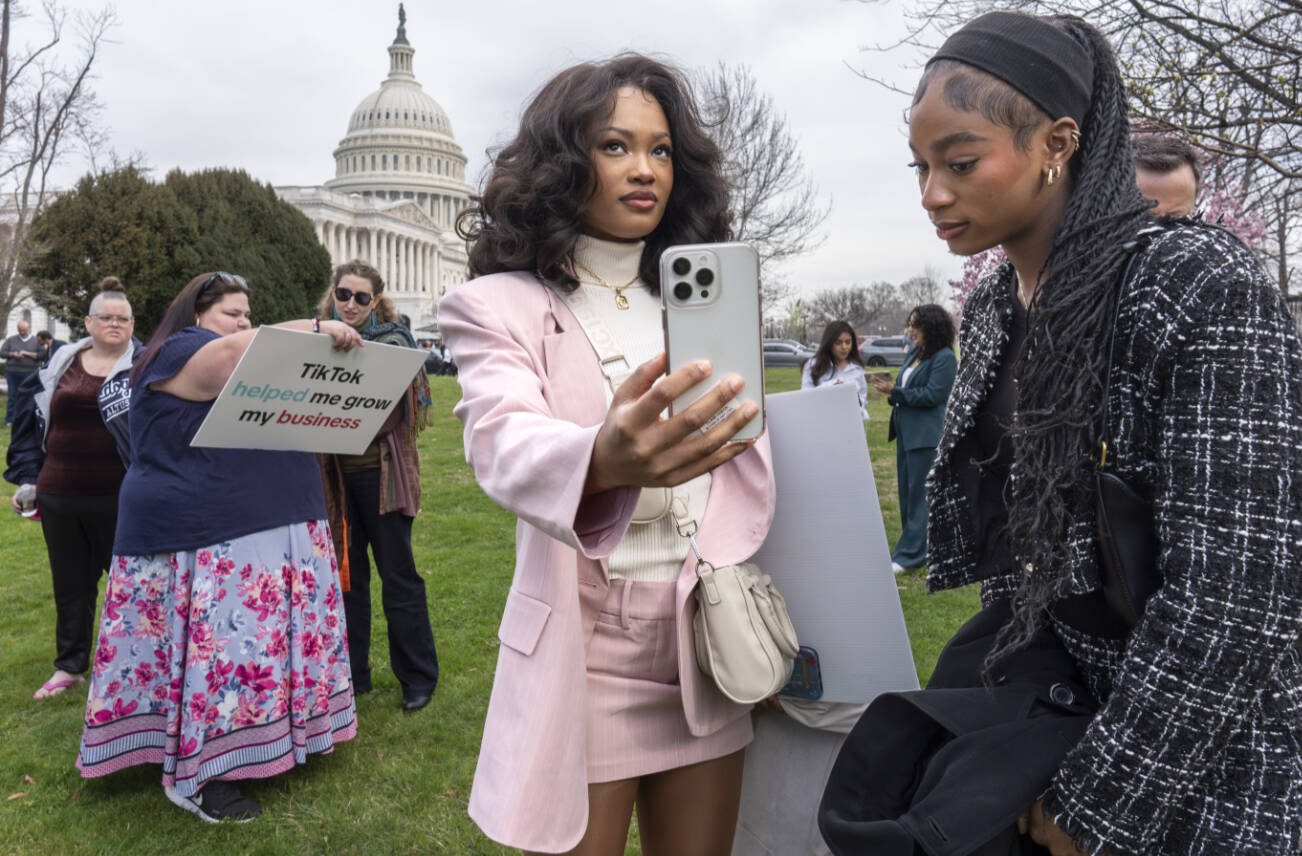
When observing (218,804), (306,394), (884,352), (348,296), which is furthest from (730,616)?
(884,352)

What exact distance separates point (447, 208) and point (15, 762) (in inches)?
4276

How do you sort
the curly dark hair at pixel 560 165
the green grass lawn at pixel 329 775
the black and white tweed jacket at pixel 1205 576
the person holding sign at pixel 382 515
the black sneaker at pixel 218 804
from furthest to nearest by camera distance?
1. the person holding sign at pixel 382 515
2. the black sneaker at pixel 218 804
3. the green grass lawn at pixel 329 775
4. the curly dark hair at pixel 560 165
5. the black and white tweed jacket at pixel 1205 576

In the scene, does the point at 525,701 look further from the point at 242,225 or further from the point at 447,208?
the point at 447,208

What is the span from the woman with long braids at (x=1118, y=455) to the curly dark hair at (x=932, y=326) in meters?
6.65

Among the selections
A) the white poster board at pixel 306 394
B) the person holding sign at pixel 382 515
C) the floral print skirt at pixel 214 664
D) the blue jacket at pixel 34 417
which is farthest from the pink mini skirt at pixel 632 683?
the blue jacket at pixel 34 417

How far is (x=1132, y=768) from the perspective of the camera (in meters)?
1.26

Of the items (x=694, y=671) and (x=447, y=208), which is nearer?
(x=694, y=671)

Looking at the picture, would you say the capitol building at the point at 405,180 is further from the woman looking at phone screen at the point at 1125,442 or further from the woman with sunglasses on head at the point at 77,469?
the woman looking at phone screen at the point at 1125,442

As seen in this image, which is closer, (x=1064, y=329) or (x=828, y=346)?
(x=1064, y=329)

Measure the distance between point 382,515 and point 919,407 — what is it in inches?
179

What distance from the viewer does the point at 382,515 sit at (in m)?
5.35

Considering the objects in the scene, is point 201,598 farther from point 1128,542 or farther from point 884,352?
point 884,352

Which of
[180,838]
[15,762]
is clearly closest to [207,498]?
[180,838]

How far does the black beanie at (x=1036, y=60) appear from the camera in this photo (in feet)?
4.72
